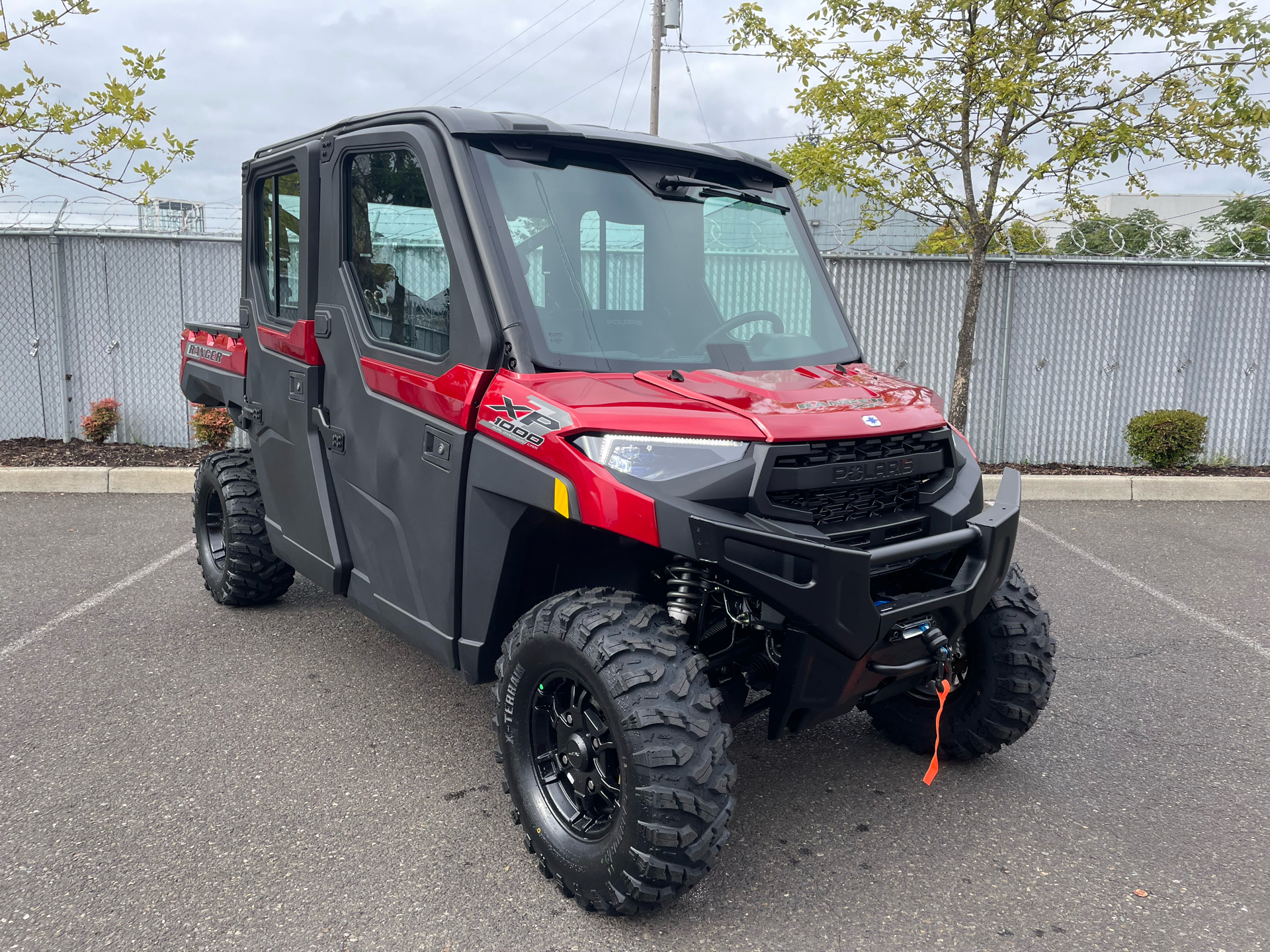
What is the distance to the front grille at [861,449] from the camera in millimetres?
2611

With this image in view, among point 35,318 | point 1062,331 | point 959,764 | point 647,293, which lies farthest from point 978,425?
point 35,318

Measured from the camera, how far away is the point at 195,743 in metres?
3.62

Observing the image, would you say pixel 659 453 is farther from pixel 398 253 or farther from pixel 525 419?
pixel 398 253

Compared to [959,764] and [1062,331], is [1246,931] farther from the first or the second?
[1062,331]

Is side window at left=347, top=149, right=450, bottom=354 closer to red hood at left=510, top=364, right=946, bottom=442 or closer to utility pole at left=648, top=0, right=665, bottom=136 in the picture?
red hood at left=510, top=364, right=946, bottom=442

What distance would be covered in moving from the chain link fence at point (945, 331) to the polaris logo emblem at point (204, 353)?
4967mm


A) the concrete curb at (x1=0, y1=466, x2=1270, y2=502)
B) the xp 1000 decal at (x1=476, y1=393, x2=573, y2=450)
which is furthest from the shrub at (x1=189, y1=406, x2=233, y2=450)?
the xp 1000 decal at (x1=476, y1=393, x2=573, y2=450)

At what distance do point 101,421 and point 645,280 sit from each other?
27.4 ft

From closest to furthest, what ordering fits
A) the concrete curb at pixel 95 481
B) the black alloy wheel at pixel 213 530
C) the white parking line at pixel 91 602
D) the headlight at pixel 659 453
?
the headlight at pixel 659 453 → the white parking line at pixel 91 602 → the black alloy wheel at pixel 213 530 → the concrete curb at pixel 95 481

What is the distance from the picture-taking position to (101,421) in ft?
31.1

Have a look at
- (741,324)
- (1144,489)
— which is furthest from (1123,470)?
(741,324)

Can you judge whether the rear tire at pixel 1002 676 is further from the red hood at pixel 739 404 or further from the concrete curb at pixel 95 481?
the concrete curb at pixel 95 481

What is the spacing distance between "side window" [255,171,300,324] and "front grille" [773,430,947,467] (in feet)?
7.84

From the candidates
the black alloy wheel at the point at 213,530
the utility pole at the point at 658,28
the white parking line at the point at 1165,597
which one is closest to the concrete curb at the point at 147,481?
the black alloy wheel at the point at 213,530
